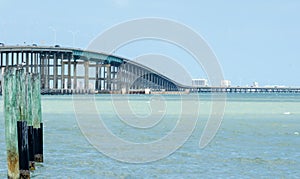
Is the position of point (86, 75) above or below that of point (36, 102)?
above

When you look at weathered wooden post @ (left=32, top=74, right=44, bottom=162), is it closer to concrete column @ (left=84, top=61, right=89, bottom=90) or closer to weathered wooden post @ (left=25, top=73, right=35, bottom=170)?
weathered wooden post @ (left=25, top=73, right=35, bottom=170)

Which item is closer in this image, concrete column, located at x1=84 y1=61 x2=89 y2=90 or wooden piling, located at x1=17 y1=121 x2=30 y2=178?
wooden piling, located at x1=17 y1=121 x2=30 y2=178

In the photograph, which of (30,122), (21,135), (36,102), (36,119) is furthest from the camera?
(36,102)

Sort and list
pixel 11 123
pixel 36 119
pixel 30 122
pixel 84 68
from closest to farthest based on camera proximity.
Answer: pixel 11 123, pixel 30 122, pixel 36 119, pixel 84 68

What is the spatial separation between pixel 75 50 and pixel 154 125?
108112 mm

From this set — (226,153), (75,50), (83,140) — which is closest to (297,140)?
(226,153)

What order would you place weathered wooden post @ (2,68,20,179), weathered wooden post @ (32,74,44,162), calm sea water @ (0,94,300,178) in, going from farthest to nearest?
weathered wooden post @ (32,74,44,162) → calm sea water @ (0,94,300,178) → weathered wooden post @ (2,68,20,179)

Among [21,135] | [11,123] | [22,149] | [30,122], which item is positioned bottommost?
[22,149]

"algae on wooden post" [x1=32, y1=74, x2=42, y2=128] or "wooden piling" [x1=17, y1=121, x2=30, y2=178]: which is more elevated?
"algae on wooden post" [x1=32, y1=74, x2=42, y2=128]

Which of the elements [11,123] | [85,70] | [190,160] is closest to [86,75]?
[85,70]

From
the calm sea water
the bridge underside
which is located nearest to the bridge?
the bridge underside

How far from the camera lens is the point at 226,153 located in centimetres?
2603

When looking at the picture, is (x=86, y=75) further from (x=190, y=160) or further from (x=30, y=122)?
(x=30, y=122)

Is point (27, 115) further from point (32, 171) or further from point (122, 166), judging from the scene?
point (122, 166)
